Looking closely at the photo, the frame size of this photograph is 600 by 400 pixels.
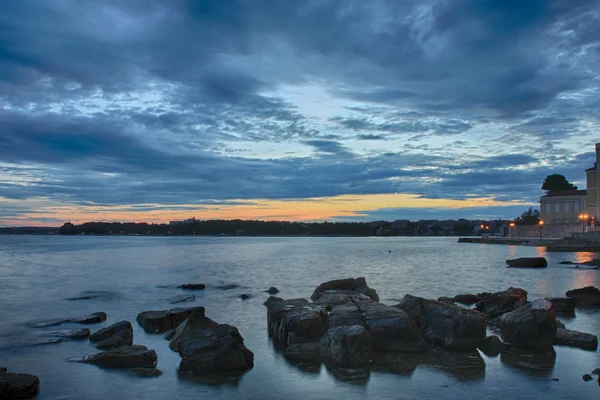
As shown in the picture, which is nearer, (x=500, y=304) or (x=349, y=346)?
(x=349, y=346)

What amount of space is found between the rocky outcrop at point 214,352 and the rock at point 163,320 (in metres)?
4.01

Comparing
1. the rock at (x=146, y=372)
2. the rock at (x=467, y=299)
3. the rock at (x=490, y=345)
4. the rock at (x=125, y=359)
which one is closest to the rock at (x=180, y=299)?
the rock at (x=125, y=359)

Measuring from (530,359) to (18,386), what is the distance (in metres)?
13.0

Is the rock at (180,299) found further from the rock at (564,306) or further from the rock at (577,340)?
the rock at (577,340)

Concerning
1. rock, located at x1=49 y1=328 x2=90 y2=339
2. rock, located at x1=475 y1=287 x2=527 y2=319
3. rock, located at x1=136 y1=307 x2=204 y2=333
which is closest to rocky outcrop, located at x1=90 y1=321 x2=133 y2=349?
rock, located at x1=49 y1=328 x2=90 y2=339

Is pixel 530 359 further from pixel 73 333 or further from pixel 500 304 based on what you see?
pixel 73 333

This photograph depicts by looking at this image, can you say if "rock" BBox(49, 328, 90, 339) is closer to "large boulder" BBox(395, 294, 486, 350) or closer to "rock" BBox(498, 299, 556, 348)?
"large boulder" BBox(395, 294, 486, 350)

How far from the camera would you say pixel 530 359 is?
1395 cm

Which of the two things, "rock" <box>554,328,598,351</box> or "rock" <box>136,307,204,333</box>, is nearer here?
"rock" <box>554,328,598,351</box>

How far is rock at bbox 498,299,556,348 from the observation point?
591 inches

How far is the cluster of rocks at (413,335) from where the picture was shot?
1391cm

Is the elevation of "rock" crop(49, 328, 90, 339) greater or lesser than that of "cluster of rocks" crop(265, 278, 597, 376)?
lesser

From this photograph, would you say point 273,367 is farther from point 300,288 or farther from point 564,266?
point 564,266

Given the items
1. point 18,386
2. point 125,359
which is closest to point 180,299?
point 125,359
